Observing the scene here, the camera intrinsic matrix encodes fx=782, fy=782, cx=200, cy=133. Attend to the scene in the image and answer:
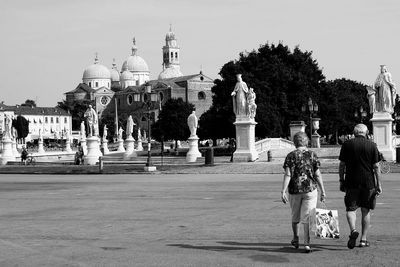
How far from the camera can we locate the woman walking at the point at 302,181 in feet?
38.1

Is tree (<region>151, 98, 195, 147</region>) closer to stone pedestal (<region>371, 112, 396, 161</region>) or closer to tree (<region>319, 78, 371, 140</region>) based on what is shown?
tree (<region>319, 78, 371, 140</region>)

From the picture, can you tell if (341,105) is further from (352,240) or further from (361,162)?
(352,240)

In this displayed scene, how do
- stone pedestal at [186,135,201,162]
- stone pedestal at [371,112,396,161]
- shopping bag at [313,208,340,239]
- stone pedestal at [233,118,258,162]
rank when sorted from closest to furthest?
shopping bag at [313,208,340,239] → stone pedestal at [371,112,396,161] → stone pedestal at [233,118,258,162] → stone pedestal at [186,135,201,162]

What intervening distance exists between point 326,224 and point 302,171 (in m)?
0.87

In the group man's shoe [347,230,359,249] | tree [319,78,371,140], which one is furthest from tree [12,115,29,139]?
man's shoe [347,230,359,249]

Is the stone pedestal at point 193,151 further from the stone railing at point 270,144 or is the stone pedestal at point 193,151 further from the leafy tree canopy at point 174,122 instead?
the leafy tree canopy at point 174,122

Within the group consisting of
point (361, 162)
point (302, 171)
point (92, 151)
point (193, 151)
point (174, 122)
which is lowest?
point (302, 171)

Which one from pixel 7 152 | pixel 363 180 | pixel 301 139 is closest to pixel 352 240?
pixel 363 180

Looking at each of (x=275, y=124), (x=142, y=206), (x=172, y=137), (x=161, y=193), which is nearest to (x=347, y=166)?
(x=142, y=206)

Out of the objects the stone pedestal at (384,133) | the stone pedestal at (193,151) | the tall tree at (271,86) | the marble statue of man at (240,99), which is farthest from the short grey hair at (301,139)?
the tall tree at (271,86)

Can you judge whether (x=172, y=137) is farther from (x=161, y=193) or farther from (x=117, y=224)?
(x=117, y=224)

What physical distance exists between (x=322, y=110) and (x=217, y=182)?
61155 millimetres

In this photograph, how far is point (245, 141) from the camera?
4644 centimetres

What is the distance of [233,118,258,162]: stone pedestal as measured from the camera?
45.9 meters
